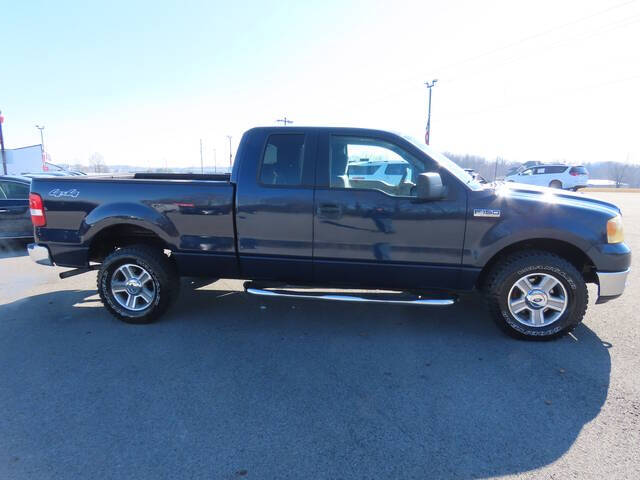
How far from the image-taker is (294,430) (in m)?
2.54

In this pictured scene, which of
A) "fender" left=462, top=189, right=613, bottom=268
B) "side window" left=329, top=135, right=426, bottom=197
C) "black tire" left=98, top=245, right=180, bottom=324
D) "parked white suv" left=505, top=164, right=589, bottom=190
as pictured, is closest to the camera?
"fender" left=462, top=189, right=613, bottom=268

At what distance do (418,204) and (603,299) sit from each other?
1.96 meters

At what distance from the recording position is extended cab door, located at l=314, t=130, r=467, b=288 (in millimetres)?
3707

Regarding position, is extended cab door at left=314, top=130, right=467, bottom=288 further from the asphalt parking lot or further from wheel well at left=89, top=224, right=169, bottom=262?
wheel well at left=89, top=224, right=169, bottom=262

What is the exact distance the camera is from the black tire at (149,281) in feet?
13.8

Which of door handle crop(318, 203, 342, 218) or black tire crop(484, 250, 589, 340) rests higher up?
door handle crop(318, 203, 342, 218)

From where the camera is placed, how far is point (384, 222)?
3746 mm

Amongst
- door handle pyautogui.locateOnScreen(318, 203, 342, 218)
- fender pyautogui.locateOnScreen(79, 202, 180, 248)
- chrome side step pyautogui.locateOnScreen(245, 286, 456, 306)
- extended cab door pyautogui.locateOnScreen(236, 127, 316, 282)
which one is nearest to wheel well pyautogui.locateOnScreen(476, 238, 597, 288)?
chrome side step pyautogui.locateOnScreen(245, 286, 456, 306)

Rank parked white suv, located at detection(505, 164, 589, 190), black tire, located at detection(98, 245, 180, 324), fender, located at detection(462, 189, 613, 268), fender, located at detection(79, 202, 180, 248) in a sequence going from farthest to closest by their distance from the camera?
parked white suv, located at detection(505, 164, 589, 190), black tire, located at detection(98, 245, 180, 324), fender, located at detection(79, 202, 180, 248), fender, located at detection(462, 189, 613, 268)

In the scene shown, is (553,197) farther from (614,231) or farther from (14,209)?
(14,209)

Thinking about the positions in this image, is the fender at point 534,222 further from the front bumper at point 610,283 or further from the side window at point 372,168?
the side window at point 372,168

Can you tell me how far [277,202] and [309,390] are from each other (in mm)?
1796

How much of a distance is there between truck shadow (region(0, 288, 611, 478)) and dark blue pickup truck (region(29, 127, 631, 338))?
0.41 m

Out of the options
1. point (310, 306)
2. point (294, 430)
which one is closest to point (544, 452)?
point (294, 430)
